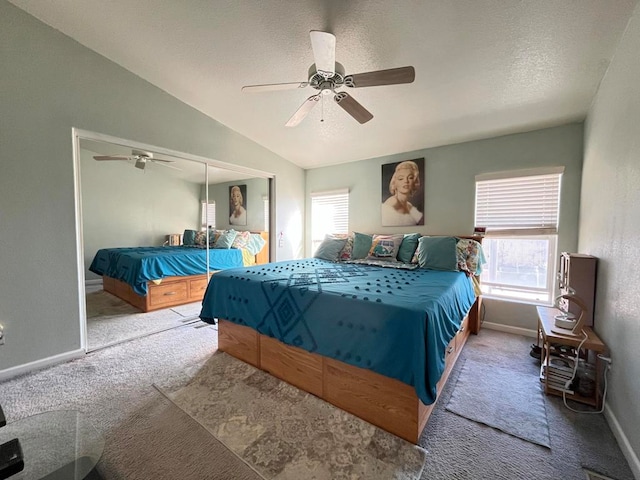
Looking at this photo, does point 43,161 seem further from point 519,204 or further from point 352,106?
point 519,204

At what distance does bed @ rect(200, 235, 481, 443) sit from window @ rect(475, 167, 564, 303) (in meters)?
1.04

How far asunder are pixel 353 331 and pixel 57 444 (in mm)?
1646

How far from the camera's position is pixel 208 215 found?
3.60 m

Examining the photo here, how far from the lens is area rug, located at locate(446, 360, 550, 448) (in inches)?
62.8

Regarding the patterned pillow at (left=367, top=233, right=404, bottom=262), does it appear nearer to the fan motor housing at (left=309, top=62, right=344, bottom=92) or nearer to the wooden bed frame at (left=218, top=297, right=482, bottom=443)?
the wooden bed frame at (left=218, top=297, right=482, bottom=443)

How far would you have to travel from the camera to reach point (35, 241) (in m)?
2.18

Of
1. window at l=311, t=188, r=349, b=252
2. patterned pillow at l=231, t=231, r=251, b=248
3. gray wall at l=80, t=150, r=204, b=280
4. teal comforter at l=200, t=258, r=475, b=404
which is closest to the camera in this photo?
teal comforter at l=200, t=258, r=475, b=404

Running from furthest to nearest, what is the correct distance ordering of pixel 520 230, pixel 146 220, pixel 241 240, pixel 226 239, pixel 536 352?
1. pixel 241 240
2. pixel 226 239
3. pixel 146 220
4. pixel 520 230
5. pixel 536 352

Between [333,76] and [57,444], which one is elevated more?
[333,76]

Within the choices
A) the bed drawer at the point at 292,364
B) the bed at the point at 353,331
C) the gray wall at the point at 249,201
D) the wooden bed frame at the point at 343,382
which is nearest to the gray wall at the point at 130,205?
the gray wall at the point at 249,201

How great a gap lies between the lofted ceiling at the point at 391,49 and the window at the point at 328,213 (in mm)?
1567

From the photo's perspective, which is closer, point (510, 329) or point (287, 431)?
point (287, 431)

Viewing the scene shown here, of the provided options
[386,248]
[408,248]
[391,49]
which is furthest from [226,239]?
[391,49]

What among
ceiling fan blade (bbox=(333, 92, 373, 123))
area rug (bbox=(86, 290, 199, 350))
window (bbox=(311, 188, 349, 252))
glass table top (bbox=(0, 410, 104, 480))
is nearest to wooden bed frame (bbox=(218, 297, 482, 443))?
glass table top (bbox=(0, 410, 104, 480))
